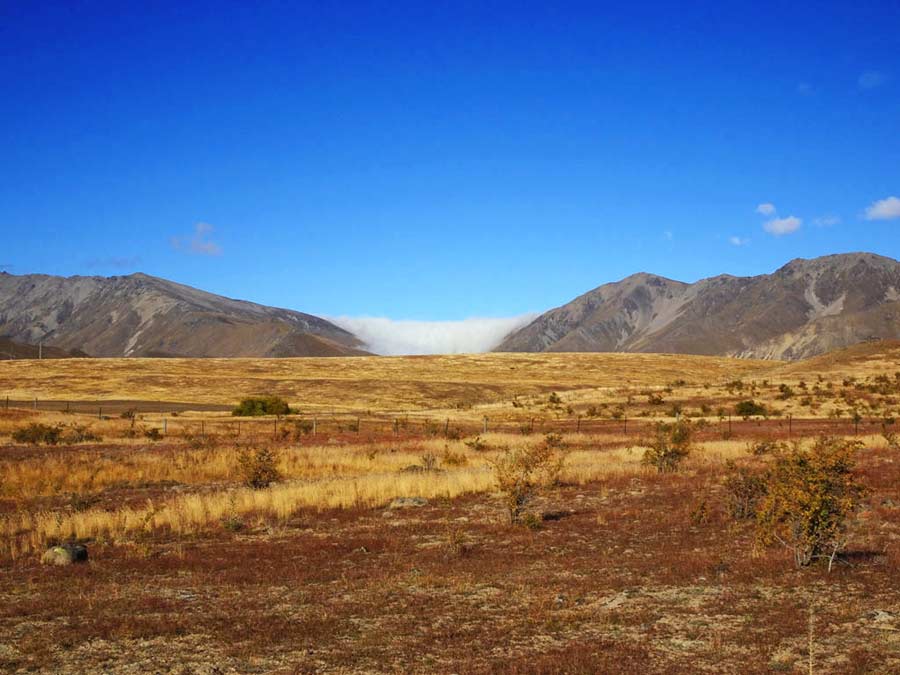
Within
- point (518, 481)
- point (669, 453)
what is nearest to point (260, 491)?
point (518, 481)

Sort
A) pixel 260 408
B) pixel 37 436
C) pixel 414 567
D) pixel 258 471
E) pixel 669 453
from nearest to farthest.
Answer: pixel 414 567
pixel 258 471
pixel 669 453
pixel 37 436
pixel 260 408

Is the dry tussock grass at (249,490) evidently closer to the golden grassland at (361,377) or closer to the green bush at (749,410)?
the green bush at (749,410)

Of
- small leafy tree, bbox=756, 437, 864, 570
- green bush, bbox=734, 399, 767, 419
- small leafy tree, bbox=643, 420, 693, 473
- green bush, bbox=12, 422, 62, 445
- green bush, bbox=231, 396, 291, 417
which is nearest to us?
small leafy tree, bbox=756, 437, 864, 570

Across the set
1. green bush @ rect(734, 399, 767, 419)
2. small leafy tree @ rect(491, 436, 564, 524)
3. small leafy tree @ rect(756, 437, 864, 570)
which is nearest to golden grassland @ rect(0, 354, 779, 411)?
green bush @ rect(734, 399, 767, 419)

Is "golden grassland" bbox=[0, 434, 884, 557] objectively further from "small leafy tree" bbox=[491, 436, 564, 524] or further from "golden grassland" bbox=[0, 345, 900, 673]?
"small leafy tree" bbox=[491, 436, 564, 524]

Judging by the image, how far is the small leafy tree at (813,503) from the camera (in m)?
14.4

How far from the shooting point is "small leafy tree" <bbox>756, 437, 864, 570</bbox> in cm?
1439

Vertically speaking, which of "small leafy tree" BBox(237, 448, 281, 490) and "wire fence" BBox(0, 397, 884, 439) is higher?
"small leafy tree" BBox(237, 448, 281, 490)

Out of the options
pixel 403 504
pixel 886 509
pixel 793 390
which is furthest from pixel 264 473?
pixel 793 390

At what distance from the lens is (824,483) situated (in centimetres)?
1491

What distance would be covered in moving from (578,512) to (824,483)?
25.2 feet

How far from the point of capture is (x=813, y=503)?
1422 centimetres

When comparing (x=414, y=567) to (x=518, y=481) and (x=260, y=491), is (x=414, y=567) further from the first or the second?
(x=260, y=491)

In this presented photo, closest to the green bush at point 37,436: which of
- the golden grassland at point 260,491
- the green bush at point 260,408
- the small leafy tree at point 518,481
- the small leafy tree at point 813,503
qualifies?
the golden grassland at point 260,491
